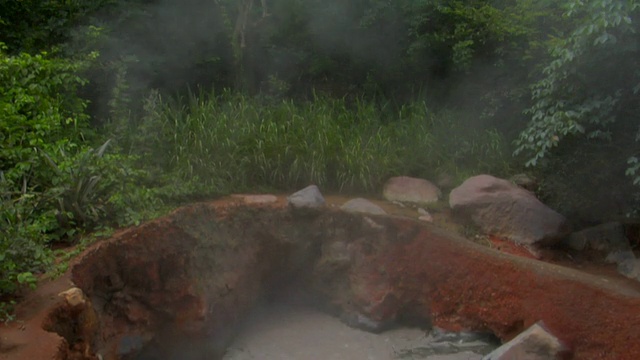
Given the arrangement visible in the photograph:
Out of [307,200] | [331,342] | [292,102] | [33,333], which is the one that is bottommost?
[331,342]

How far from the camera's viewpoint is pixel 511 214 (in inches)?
234

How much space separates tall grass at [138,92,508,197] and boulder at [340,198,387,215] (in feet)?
2.00

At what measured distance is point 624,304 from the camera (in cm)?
421

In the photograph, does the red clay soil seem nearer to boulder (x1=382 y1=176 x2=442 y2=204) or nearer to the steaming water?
the steaming water

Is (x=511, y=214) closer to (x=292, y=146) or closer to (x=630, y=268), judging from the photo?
(x=630, y=268)

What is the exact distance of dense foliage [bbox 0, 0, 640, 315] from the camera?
16.1 feet

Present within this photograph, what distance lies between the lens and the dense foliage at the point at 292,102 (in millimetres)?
4902

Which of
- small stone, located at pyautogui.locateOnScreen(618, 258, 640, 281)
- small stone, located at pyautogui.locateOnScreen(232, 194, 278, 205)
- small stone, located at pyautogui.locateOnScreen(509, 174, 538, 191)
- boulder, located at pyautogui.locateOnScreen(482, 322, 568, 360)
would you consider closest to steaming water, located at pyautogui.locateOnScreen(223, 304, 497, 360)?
boulder, located at pyautogui.locateOnScreen(482, 322, 568, 360)

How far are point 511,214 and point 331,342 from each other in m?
2.17

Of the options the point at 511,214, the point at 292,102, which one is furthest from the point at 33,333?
the point at 292,102

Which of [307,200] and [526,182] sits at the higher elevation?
[526,182]

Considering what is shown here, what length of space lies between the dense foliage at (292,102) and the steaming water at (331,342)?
139cm

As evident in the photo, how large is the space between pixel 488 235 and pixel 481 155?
145cm

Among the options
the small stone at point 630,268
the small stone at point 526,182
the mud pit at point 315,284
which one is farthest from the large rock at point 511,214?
the mud pit at point 315,284
